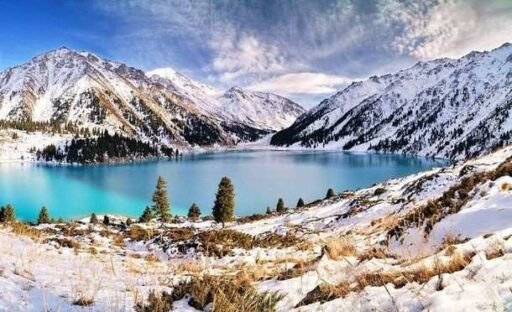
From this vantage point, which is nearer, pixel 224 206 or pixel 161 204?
pixel 224 206

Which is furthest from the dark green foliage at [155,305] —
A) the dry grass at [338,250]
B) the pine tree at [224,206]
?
the pine tree at [224,206]

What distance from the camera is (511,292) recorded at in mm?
4191

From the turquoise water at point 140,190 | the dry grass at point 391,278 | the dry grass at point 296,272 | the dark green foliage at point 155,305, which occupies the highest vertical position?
the dry grass at point 391,278

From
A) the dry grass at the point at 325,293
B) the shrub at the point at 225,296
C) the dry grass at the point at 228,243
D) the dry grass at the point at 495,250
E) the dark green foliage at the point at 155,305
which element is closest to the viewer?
the shrub at the point at 225,296

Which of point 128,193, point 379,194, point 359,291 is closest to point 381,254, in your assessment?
point 359,291

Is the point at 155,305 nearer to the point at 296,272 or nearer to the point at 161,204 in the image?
the point at 296,272

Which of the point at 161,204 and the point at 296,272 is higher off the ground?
the point at 296,272

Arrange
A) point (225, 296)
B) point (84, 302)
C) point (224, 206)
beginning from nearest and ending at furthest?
point (225, 296) → point (84, 302) → point (224, 206)

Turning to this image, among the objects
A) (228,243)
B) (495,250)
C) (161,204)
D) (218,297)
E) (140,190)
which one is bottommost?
(140,190)

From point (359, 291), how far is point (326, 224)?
114ft

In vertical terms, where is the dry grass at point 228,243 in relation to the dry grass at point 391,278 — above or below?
below

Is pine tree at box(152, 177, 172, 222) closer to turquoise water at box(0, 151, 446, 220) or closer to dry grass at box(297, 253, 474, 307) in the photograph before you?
turquoise water at box(0, 151, 446, 220)

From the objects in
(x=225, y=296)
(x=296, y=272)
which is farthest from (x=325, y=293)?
(x=296, y=272)

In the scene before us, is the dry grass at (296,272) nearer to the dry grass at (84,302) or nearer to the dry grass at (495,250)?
the dry grass at (495,250)
